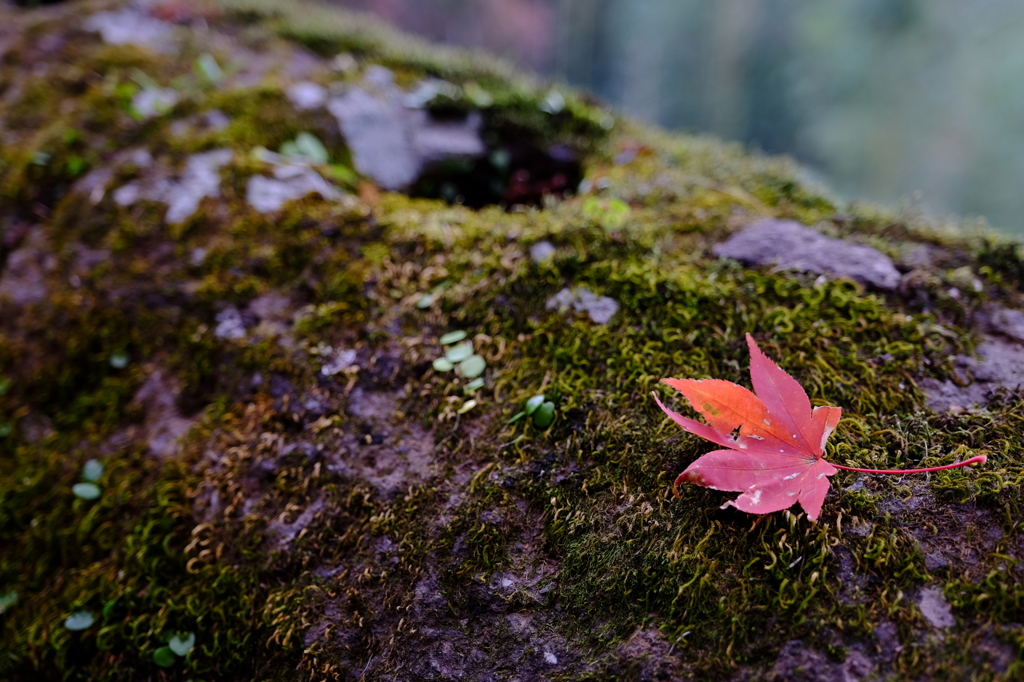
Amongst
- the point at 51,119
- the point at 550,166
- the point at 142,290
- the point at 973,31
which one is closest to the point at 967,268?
the point at 550,166

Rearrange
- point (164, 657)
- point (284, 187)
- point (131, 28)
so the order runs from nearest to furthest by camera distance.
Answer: point (164, 657) → point (284, 187) → point (131, 28)

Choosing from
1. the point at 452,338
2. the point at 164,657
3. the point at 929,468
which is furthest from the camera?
the point at 452,338

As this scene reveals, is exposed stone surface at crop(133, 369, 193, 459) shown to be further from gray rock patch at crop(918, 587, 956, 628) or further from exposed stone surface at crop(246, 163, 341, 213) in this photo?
gray rock patch at crop(918, 587, 956, 628)

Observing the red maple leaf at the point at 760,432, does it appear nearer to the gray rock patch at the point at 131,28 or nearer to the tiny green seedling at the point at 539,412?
the tiny green seedling at the point at 539,412

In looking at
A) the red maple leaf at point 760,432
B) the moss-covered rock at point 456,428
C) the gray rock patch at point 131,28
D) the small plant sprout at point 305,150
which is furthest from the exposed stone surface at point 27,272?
the red maple leaf at point 760,432

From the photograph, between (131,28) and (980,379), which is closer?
(980,379)

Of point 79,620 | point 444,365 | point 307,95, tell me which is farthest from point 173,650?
point 307,95

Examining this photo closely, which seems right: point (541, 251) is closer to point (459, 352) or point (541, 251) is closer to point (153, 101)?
point (459, 352)
